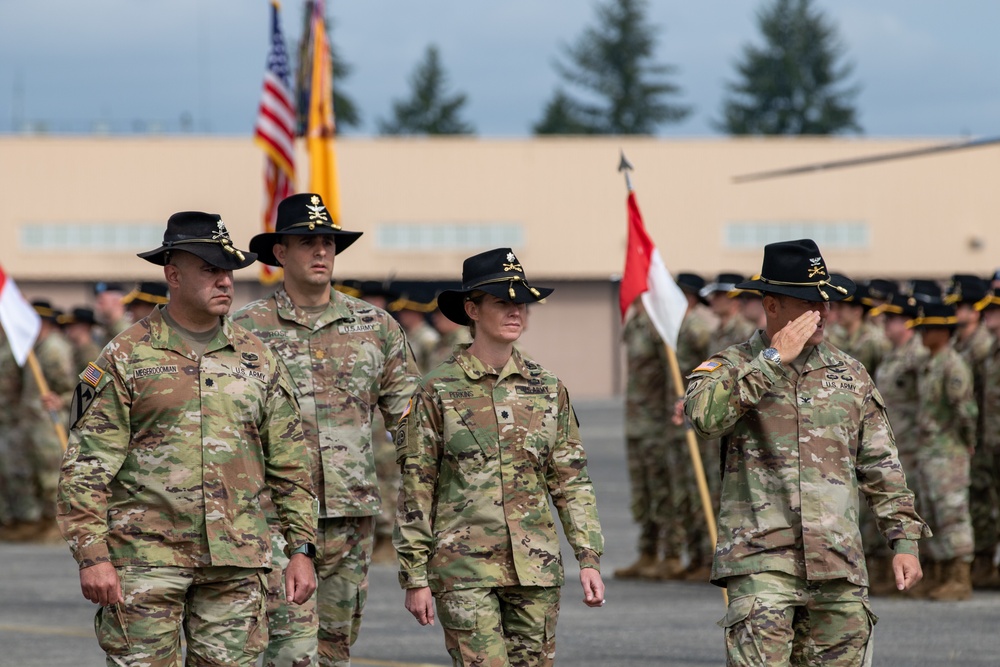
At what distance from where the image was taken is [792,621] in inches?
274

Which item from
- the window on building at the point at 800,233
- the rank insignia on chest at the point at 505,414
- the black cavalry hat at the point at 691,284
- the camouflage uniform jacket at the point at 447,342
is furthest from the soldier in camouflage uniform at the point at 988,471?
the window on building at the point at 800,233

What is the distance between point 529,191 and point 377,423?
3674 centimetres

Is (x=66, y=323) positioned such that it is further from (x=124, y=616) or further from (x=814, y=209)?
(x=814, y=209)

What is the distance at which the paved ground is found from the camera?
34.0ft

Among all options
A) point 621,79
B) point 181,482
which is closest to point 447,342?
point 181,482

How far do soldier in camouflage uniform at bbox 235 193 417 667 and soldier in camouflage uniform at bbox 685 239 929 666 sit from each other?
190 cm

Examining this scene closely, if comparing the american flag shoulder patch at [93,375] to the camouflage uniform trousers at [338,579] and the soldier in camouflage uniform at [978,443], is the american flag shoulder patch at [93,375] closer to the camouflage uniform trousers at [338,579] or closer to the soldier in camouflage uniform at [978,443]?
the camouflage uniform trousers at [338,579]

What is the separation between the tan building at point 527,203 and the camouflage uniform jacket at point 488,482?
144 feet

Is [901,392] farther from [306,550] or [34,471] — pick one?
[34,471]

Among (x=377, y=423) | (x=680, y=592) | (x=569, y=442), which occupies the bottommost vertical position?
(x=680, y=592)

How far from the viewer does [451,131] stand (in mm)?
90938

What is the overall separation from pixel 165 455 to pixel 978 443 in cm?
903

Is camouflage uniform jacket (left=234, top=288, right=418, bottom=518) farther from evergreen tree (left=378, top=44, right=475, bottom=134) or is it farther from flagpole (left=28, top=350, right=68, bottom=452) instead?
evergreen tree (left=378, top=44, right=475, bottom=134)

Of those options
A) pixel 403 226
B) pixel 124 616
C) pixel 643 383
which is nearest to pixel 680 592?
pixel 643 383
